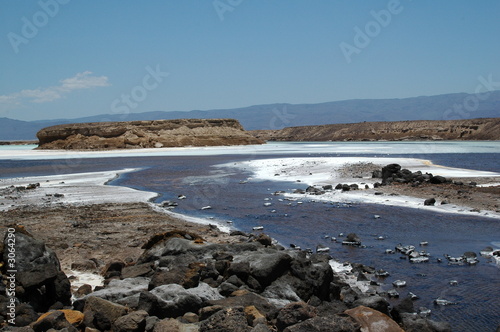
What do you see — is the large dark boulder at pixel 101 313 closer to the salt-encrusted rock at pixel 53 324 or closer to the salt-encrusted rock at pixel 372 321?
the salt-encrusted rock at pixel 53 324

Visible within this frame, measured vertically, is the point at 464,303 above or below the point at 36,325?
below

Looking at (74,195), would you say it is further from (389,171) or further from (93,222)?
(389,171)

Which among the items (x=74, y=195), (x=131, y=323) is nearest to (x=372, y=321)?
(x=131, y=323)

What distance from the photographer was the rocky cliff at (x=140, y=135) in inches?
3127

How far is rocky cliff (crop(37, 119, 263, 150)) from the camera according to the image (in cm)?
7944

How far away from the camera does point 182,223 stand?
1348 cm

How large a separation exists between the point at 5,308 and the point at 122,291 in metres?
1.45

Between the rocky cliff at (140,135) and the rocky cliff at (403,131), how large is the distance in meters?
40.2

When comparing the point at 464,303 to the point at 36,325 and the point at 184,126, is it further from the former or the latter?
the point at 184,126

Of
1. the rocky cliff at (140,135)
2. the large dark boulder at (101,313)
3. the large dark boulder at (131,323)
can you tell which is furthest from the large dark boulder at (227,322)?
the rocky cliff at (140,135)


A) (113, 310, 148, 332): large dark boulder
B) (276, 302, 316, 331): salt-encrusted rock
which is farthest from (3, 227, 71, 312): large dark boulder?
(276, 302, 316, 331): salt-encrusted rock

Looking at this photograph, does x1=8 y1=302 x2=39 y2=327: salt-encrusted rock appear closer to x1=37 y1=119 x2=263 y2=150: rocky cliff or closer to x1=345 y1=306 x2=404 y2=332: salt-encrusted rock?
x1=345 y1=306 x2=404 y2=332: salt-encrusted rock

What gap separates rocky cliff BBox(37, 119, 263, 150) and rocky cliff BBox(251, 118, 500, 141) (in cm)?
4016

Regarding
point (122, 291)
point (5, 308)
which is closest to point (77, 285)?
point (122, 291)
